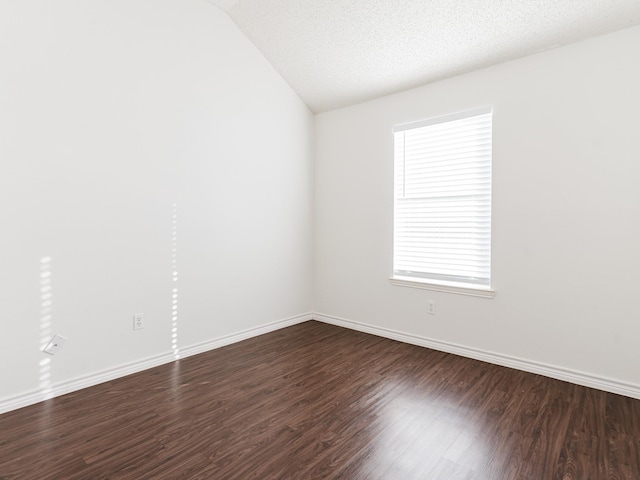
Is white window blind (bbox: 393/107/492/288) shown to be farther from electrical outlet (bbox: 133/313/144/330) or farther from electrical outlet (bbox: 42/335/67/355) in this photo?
electrical outlet (bbox: 42/335/67/355)

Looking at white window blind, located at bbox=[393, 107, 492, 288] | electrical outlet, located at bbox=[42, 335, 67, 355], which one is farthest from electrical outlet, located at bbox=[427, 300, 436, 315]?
electrical outlet, located at bbox=[42, 335, 67, 355]

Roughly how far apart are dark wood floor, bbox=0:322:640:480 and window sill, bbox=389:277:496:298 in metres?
0.62

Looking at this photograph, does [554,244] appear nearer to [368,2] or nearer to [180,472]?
[368,2]

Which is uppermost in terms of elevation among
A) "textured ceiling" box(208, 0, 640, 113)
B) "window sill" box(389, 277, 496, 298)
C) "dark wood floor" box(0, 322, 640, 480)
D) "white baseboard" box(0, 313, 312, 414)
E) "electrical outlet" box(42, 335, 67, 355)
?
"textured ceiling" box(208, 0, 640, 113)

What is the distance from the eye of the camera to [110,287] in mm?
2766

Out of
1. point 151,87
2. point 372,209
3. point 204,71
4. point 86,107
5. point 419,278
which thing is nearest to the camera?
point 86,107

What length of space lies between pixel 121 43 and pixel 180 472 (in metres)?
2.92

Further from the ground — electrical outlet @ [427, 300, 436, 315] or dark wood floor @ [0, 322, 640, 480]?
electrical outlet @ [427, 300, 436, 315]

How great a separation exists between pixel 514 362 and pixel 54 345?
11.5 feet

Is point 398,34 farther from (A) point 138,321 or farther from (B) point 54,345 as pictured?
(B) point 54,345

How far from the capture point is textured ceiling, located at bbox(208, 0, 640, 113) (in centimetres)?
262

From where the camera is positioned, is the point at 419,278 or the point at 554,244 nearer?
the point at 554,244

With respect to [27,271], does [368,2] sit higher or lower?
higher

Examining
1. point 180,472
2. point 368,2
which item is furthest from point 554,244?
point 180,472
